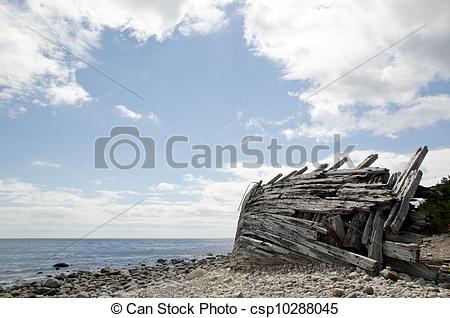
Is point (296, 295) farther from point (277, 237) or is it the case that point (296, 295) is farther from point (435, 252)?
Answer: point (435, 252)

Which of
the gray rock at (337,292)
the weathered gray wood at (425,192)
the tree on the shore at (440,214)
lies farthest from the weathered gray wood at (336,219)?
the tree on the shore at (440,214)

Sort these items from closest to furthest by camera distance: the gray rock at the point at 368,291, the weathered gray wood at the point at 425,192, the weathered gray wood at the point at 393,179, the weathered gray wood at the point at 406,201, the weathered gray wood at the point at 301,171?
the gray rock at the point at 368,291 → the weathered gray wood at the point at 406,201 → the weathered gray wood at the point at 425,192 → the weathered gray wood at the point at 393,179 → the weathered gray wood at the point at 301,171

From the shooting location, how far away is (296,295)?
7.44 meters

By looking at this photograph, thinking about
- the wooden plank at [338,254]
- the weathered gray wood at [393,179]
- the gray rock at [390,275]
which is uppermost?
the weathered gray wood at [393,179]

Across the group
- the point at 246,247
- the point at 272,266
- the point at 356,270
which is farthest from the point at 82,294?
the point at 356,270

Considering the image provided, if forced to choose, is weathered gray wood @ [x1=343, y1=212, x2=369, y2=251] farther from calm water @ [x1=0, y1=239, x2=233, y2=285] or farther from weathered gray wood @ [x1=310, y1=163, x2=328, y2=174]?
calm water @ [x1=0, y1=239, x2=233, y2=285]

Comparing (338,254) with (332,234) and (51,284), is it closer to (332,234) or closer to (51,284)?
(332,234)

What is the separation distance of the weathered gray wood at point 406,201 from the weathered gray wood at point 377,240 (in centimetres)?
34

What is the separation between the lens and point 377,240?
8.80 m

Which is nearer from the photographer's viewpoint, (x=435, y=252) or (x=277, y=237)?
(x=277, y=237)

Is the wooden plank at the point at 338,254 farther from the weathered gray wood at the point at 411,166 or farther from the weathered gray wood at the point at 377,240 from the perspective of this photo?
the weathered gray wood at the point at 411,166

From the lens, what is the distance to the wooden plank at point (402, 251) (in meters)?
8.19

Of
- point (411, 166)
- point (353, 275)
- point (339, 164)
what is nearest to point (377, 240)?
point (353, 275)
